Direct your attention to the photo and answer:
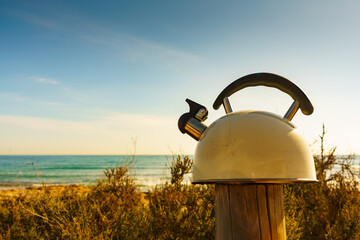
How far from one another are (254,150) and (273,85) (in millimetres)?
500

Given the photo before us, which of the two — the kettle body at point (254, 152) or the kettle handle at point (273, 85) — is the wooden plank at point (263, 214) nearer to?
the kettle body at point (254, 152)

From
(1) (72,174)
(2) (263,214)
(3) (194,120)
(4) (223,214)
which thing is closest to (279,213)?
(2) (263,214)

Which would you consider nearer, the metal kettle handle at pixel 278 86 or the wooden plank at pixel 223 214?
the wooden plank at pixel 223 214

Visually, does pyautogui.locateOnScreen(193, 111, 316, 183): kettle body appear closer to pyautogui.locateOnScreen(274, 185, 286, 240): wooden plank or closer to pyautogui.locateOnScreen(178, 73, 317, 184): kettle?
pyautogui.locateOnScreen(178, 73, 317, 184): kettle

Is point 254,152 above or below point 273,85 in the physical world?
below

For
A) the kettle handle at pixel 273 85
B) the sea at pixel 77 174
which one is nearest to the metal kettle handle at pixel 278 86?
the kettle handle at pixel 273 85

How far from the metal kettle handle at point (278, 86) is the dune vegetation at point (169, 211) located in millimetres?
2532

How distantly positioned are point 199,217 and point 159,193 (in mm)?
866

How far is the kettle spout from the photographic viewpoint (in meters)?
1.42

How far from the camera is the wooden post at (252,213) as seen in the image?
3.80 ft

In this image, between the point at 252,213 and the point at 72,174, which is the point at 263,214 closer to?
the point at 252,213

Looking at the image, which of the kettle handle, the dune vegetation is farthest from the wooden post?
the dune vegetation

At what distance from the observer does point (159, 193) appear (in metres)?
4.47

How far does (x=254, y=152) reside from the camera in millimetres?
1104
